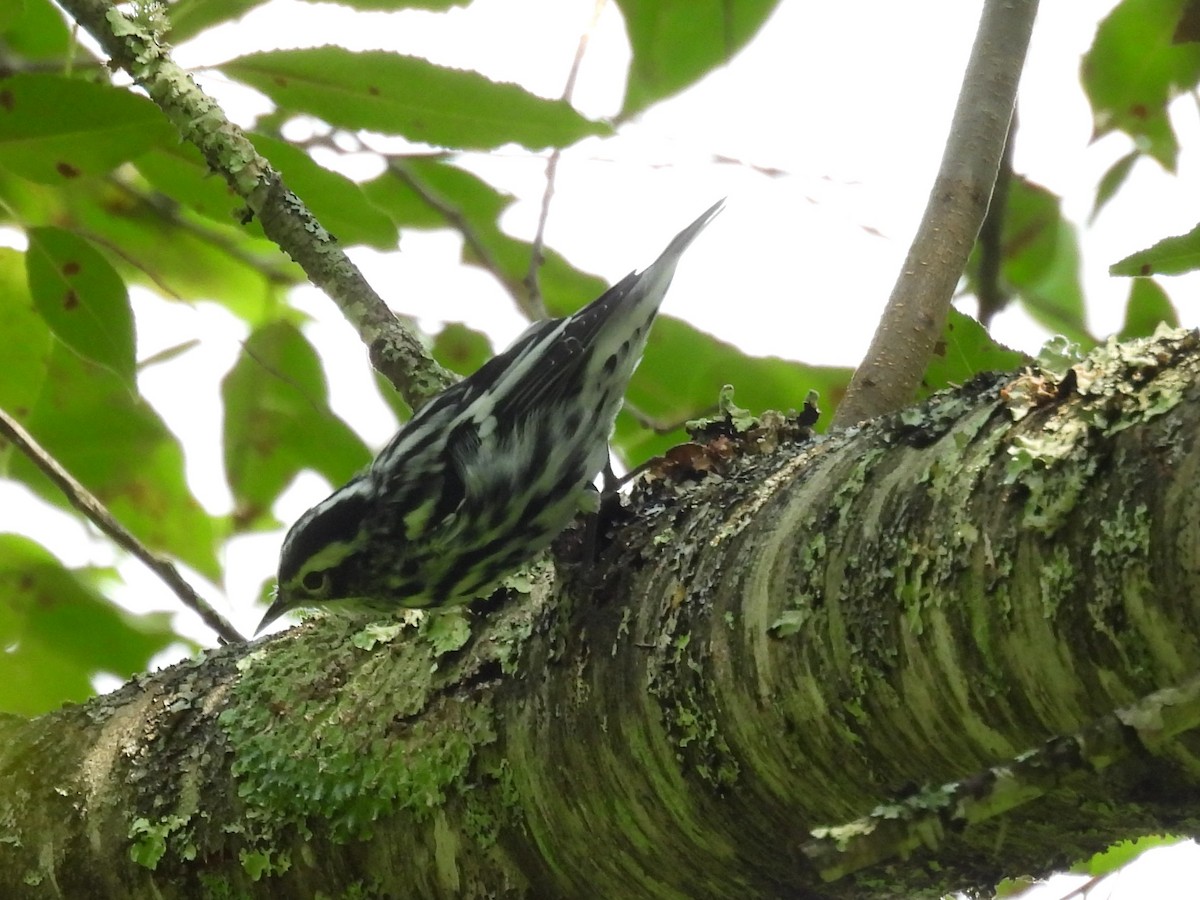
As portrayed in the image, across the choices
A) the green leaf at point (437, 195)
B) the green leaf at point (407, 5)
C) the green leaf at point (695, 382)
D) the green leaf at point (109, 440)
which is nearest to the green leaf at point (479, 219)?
the green leaf at point (437, 195)

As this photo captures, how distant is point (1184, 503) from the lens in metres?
0.88

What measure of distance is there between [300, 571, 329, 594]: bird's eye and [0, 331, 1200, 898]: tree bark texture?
331 millimetres

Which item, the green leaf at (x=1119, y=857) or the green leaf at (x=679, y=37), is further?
the green leaf at (x=679, y=37)

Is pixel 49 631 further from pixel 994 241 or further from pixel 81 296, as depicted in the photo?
pixel 994 241

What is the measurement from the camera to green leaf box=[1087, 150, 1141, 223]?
8.06 ft

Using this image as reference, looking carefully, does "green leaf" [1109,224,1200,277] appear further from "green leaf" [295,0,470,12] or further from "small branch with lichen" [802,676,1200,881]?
"green leaf" [295,0,470,12]

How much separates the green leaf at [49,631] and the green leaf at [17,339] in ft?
0.83

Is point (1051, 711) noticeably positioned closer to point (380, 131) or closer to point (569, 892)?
point (569, 892)

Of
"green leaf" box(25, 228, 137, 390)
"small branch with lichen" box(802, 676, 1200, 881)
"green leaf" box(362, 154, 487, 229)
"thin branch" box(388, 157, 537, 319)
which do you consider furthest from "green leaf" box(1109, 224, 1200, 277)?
"green leaf" box(25, 228, 137, 390)

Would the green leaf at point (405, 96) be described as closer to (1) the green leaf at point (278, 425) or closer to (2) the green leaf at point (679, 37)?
(2) the green leaf at point (679, 37)

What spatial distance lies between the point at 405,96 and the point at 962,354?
982mm

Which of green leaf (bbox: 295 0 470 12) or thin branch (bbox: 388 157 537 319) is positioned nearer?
green leaf (bbox: 295 0 470 12)

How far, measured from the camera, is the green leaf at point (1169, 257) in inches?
50.7

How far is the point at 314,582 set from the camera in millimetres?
2072
